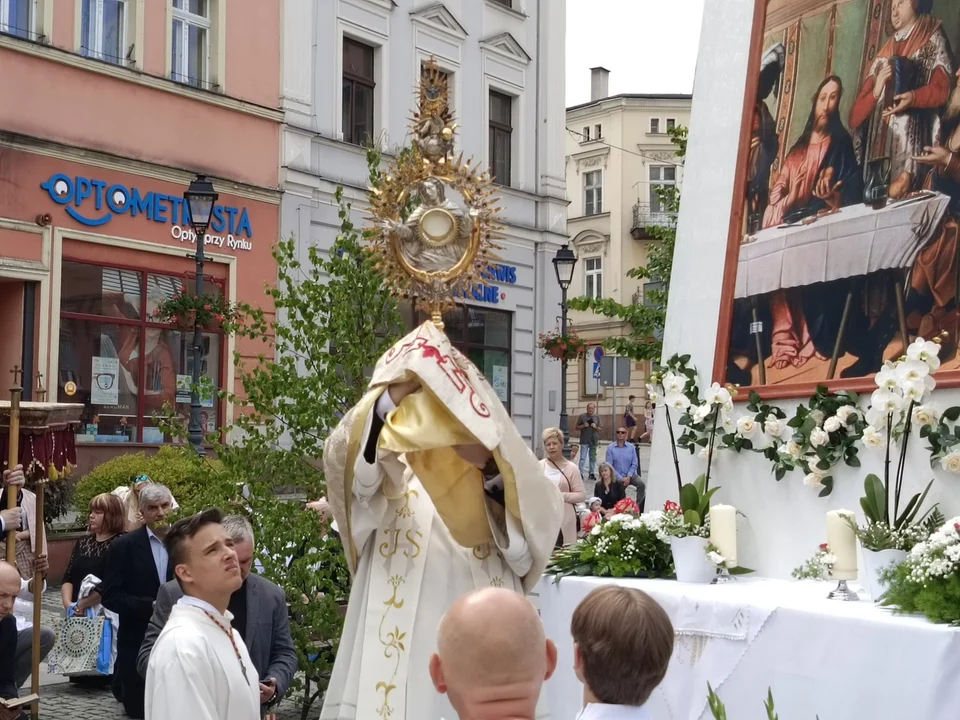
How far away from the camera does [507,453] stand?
4246 millimetres

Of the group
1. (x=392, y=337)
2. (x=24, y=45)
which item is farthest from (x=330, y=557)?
(x=24, y=45)

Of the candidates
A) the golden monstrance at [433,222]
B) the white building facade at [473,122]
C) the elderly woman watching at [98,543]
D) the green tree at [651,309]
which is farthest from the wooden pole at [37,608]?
the white building facade at [473,122]

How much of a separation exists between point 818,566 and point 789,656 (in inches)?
25.4

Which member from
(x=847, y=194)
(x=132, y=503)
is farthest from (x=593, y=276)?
(x=847, y=194)

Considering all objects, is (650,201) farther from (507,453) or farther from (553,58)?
(507,453)

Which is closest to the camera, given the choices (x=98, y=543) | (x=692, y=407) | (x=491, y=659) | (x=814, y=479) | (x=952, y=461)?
(x=491, y=659)

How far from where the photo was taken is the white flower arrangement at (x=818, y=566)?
210 inches

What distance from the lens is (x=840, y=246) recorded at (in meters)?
6.14

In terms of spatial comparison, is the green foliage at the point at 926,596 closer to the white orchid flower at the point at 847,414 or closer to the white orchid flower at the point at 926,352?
the white orchid flower at the point at 926,352

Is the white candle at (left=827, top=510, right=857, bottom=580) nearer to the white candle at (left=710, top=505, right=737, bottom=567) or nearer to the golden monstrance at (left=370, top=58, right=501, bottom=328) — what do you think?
the white candle at (left=710, top=505, right=737, bottom=567)

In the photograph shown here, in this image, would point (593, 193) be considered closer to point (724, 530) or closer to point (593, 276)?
point (593, 276)

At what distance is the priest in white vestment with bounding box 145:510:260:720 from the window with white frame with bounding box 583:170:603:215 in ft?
124

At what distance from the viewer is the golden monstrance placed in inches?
183

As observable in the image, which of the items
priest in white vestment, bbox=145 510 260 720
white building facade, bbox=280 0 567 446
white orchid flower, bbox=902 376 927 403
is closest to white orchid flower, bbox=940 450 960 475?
white orchid flower, bbox=902 376 927 403
